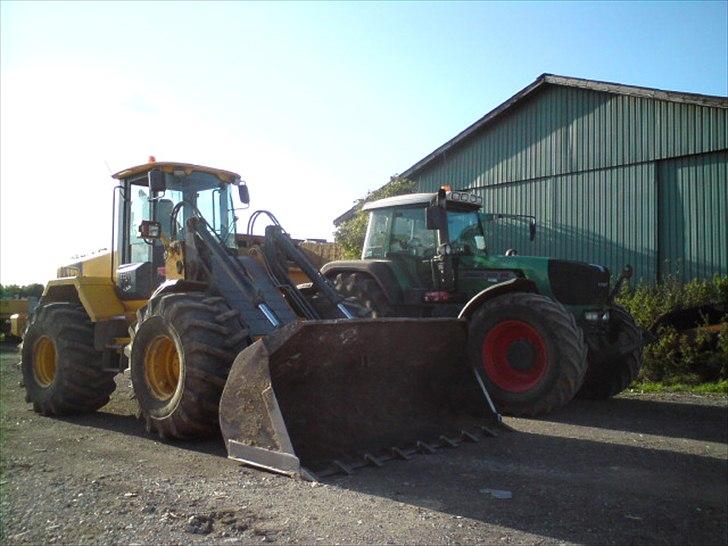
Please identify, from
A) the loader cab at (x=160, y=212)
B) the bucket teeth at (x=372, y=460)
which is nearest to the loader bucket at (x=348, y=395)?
the bucket teeth at (x=372, y=460)

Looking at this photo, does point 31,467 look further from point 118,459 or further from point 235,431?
point 235,431

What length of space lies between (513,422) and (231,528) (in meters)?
4.27

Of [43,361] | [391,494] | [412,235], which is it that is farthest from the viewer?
[412,235]

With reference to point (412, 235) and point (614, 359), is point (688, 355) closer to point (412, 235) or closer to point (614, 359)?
point (614, 359)

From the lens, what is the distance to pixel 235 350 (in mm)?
6418

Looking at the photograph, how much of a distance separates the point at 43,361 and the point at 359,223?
32.9 ft

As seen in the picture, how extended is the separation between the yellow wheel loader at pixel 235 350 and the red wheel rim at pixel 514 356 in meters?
1.53

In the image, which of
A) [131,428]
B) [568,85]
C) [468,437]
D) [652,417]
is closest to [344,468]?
[468,437]

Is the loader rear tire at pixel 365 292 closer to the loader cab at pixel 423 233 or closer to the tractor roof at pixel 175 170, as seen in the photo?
the loader cab at pixel 423 233

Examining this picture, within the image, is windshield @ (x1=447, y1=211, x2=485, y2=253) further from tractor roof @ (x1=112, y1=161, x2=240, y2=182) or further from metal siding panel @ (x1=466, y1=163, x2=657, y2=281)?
metal siding panel @ (x1=466, y1=163, x2=657, y2=281)

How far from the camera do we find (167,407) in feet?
21.5

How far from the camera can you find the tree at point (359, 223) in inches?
696

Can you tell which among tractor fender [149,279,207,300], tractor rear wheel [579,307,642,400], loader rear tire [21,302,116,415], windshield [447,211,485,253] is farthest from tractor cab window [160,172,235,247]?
tractor rear wheel [579,307,642,400]

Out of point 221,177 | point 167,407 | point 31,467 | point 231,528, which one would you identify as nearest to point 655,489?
point 231,528
